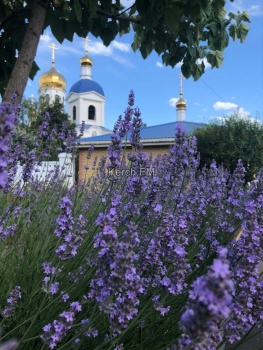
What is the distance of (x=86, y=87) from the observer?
159 feet

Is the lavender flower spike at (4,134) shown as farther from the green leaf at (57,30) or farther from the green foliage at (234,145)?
the green foliage at (234,145)

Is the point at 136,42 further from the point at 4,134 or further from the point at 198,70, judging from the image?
the point at 4,134

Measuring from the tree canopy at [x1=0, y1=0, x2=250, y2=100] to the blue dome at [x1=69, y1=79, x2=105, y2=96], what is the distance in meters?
45.2

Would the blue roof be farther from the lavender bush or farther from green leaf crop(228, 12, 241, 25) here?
the lavender bush

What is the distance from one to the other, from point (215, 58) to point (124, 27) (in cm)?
107

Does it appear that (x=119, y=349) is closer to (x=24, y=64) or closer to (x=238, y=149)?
(x=24, y=64)

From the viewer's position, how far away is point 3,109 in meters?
1.08

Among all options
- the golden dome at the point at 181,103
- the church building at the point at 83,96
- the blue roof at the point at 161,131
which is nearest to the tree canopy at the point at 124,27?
the blue roof at the point at 161,131

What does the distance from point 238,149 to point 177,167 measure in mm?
12838

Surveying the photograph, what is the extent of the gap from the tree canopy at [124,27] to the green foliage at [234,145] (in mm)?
10491

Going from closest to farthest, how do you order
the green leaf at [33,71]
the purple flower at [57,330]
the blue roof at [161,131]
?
the purple flower at [57,330] → the green leaf at [33,71] → the blue roof at [161,131]

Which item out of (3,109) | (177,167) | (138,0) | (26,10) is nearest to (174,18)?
(138,0)

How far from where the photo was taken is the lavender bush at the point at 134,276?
1089 mm

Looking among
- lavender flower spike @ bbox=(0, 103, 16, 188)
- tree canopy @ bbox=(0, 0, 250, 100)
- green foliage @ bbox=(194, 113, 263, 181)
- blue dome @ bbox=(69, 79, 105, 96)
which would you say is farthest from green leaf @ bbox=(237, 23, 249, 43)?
blue dome @ bbox=(69, 79, 105, 96)
